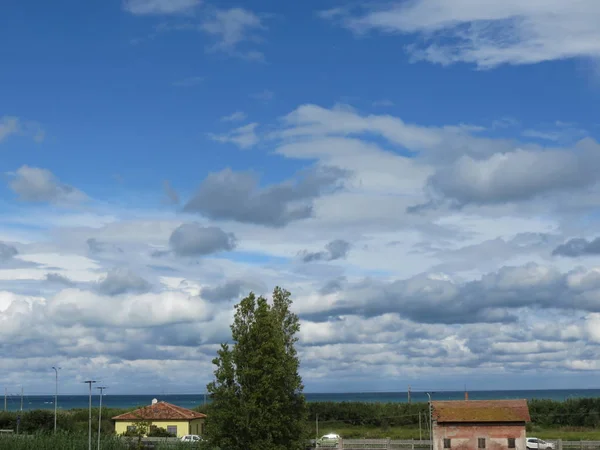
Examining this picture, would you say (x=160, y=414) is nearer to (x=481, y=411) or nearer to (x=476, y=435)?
(x=476, y=435)

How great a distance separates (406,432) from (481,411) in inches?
1740

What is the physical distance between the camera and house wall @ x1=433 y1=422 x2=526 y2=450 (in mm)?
69750

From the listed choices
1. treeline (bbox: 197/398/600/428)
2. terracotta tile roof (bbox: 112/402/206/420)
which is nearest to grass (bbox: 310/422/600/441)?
treeline (bbox: 197/398/600/428)

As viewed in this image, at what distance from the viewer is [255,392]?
158 feet

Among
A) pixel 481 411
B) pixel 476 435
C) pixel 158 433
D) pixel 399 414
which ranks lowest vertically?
pixel 399 414

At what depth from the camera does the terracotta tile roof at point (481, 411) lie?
7025 cm

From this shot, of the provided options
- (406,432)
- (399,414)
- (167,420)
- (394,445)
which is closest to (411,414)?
(399,414)

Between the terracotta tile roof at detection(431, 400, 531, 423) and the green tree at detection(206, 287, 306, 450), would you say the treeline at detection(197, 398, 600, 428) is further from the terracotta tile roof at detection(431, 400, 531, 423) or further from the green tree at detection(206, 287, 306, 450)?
the green tree at detection(206, 287, 306, 450)

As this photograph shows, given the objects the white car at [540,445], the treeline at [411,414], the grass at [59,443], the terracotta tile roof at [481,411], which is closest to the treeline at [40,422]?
the treeline at [411,414]

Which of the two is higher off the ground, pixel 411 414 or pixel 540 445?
pixel 411 414

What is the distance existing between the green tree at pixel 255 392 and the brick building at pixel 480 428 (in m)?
22.9

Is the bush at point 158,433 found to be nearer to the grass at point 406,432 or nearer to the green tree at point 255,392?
the grass at point 406,432

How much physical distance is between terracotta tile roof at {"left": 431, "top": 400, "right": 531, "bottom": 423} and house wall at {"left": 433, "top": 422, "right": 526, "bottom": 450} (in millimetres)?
614

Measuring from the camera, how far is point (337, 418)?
129875mm
